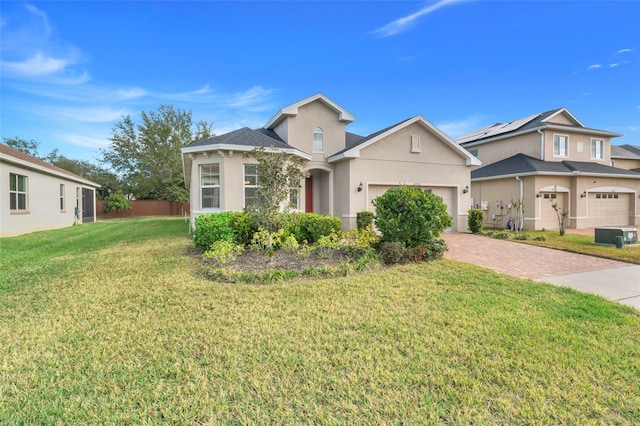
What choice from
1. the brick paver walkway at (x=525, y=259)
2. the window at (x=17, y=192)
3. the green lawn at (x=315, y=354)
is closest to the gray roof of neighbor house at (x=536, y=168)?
the brick paver walkway at (x=525, y=259)

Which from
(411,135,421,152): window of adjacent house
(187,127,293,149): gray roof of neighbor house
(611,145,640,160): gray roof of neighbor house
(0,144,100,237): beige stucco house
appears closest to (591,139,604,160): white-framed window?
(611,145,640,160): gray roof of neighbor house

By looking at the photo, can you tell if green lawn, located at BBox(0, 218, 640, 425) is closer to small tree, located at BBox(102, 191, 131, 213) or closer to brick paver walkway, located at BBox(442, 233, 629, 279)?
brick paver walkway, located at BBox(442, 233, 629, 279)

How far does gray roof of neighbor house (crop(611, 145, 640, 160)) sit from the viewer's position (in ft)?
82.0

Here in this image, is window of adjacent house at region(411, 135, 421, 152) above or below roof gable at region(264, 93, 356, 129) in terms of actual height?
below

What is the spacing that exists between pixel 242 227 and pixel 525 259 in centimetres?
825

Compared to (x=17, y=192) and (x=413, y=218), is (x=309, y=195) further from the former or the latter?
(x=17, y=192)

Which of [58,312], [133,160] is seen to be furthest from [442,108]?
[133,160]

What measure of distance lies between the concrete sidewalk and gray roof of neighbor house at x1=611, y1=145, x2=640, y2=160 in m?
22.2

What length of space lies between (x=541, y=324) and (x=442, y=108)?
63.8 feet

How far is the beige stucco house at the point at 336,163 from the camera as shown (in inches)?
465

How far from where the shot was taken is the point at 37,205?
1491cm

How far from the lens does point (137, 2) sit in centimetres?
921

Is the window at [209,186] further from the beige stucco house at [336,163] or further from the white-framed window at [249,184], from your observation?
the white-framed window at [249,184]

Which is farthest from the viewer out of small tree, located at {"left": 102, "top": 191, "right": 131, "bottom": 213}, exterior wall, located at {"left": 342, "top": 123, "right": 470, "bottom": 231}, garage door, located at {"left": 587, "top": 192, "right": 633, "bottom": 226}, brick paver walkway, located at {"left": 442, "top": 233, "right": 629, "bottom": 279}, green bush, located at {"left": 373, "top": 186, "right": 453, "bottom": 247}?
small tree, located at {"left": 102, "top": 191, "right": 131, "bottom": 213}
